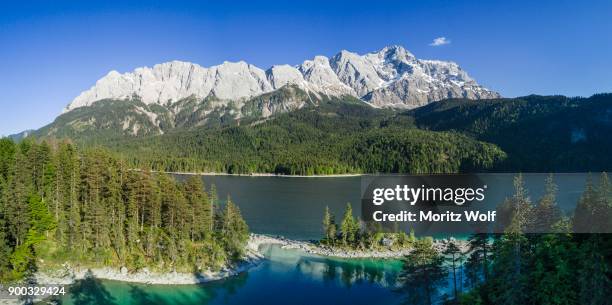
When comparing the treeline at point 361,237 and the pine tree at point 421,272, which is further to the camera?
the treeline at point 361,237

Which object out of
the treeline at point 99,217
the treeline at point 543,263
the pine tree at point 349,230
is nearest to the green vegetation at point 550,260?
the treeline at point 543,263

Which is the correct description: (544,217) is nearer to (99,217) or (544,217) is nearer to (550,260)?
(550,260)

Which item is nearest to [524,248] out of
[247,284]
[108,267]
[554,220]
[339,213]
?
[554,220]

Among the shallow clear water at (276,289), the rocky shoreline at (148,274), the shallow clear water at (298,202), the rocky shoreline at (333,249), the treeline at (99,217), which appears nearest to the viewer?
the shallow clear water at (276,289)

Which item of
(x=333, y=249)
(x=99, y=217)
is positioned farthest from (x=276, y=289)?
(x=99, y=217)

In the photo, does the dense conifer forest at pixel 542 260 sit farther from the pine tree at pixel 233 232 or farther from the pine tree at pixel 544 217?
the pine tree at pixel 233 232

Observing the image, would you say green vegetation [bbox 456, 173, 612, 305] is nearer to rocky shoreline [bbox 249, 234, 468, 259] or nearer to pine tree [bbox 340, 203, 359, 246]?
rocky shoreline [bbox 249, 234, 468, 259]

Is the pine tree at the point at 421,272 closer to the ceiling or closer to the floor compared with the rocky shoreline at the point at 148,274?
closer to the ceiling

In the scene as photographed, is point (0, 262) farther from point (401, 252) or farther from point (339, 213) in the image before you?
point (339, 213)
